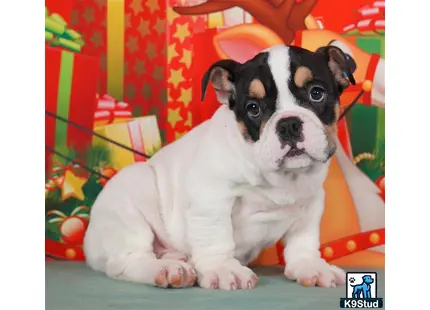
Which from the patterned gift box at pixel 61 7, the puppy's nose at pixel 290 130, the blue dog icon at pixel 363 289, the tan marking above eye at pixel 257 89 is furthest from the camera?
the patterned gift box at pixel 61 7

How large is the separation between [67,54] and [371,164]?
4.71 feet

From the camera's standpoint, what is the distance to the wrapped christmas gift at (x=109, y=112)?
3.39 metres

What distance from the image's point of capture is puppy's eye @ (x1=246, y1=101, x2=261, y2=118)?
297 cm

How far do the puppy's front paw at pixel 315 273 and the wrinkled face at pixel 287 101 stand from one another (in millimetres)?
465

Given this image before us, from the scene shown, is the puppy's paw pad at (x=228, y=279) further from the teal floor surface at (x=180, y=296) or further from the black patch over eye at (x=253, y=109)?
the black patch over eye at (x=253, y=109)

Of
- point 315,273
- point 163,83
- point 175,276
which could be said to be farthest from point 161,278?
point 163,83

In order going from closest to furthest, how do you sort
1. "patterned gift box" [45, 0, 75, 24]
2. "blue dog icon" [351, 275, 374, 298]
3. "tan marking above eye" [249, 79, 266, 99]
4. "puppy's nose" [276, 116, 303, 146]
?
"puppy's nose" [276, 116, 303, 146] → "tan marking above eye" [249, 79, 266, 99] → "blue dog icon" [351, 275, 374, 298] → "patterned gift box" [45, 0, 75, 24]

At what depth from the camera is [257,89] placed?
2973 millimetres

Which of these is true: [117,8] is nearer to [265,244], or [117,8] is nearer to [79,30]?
[79,30]

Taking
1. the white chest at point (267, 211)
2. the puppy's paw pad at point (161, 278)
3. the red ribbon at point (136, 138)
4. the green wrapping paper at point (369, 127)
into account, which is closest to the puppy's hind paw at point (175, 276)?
the puppy's paw pad at point (161, 278)

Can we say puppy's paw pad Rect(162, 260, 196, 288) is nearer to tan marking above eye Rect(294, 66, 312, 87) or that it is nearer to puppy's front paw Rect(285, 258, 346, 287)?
puppy's front paw Rect(285, 258, 346, 287)

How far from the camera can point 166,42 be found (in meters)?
3.40

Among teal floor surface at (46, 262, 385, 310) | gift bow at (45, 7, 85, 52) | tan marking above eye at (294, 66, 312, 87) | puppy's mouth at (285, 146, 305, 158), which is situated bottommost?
teal floor surface at (46, 262, 385, 310)

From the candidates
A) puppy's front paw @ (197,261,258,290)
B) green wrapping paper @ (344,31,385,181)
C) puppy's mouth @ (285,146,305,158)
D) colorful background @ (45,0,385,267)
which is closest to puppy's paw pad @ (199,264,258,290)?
puppy's front paw @ (197,261,258,290)
